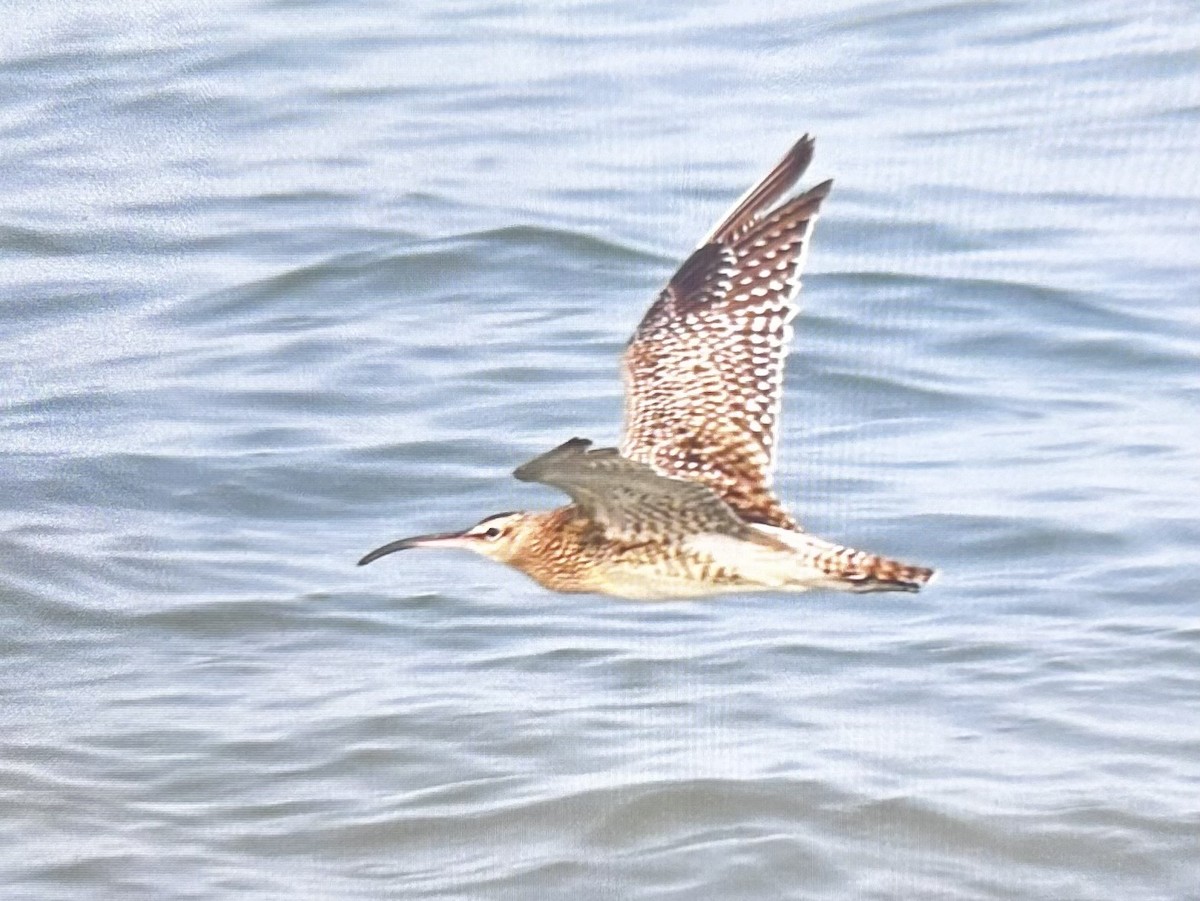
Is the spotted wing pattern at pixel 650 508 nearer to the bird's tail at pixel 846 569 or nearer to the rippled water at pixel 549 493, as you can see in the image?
the bird's tail at pixel 846 569

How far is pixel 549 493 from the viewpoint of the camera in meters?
12.0

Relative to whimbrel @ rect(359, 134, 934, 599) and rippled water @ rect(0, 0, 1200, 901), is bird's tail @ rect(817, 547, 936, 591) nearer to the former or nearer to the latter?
whimbrel @ rect(359, 134, 934, 599)

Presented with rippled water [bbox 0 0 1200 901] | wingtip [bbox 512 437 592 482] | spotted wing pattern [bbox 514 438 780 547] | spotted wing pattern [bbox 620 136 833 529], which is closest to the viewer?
wingtip [bbox 512 437 592 482]

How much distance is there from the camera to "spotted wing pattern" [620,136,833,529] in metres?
6.55

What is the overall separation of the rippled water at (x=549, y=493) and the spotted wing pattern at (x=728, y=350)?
194cm

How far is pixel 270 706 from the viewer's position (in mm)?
9867

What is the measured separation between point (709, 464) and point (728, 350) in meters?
0.49

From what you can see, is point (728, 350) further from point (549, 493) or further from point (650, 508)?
point (549, 493)

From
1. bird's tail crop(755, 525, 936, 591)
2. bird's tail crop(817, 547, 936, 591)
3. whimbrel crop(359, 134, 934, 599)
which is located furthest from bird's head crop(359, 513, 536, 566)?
bird's tail crop(817, 547, 936, 591)

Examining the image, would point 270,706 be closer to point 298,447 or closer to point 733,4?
point 298,447

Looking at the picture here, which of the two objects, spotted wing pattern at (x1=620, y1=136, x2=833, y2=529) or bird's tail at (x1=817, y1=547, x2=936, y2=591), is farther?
spotted wing pattern at (x1=620, y1=136, x2=833, y2=529)

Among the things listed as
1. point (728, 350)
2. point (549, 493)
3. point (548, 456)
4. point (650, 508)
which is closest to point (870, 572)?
point (650, 508)

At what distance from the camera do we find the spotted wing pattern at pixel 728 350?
6.55 metres

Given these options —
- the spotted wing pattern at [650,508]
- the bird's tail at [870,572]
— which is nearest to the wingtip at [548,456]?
the spotted wing pattern at [650,508]
